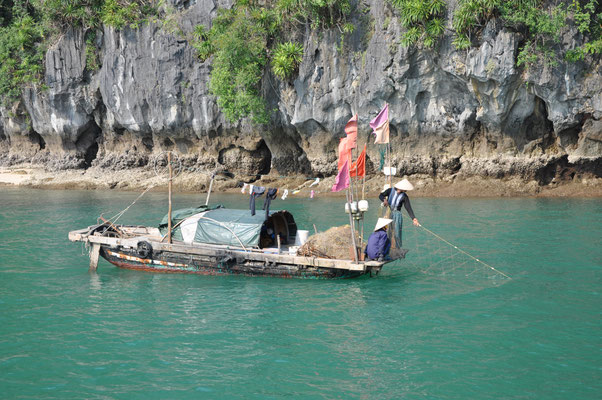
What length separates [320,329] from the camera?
10016 millimetres

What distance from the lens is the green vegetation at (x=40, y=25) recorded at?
34500 mm

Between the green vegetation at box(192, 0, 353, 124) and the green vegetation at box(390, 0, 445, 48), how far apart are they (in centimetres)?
384

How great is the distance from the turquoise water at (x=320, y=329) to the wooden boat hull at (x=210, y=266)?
0.21m

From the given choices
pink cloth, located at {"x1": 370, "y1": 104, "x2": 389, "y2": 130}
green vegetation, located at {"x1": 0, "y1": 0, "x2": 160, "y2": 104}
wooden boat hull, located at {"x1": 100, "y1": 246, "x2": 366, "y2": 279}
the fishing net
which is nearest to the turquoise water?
the fishing net

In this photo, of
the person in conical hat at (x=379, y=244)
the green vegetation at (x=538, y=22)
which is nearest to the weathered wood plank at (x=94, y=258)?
the person in conical hat at (x=379, y=244)

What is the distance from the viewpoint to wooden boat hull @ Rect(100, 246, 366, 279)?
1289 centimetres

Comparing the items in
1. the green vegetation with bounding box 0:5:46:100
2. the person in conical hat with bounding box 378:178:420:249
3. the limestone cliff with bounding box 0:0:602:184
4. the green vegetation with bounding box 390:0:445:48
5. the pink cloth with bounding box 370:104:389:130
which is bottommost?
the person in conical hat with bounding box 378:178:420:249

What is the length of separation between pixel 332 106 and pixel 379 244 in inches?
653

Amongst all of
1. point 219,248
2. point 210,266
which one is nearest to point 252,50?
point 219,248

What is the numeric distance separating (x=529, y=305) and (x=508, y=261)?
330cm

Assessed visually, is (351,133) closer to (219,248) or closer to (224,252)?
(224,252)

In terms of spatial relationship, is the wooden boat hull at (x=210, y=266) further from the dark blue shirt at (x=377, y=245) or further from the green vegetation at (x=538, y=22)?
the green vegetation at (x=538, y=22)

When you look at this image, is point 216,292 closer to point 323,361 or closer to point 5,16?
point 323,361

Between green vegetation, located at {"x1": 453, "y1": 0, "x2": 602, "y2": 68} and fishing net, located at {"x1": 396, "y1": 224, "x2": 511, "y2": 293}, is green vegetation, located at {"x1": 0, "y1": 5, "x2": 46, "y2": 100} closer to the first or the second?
green vegetation, located at {"x1": 453, "y1": 0, "x2": 602, "y2": 68}
